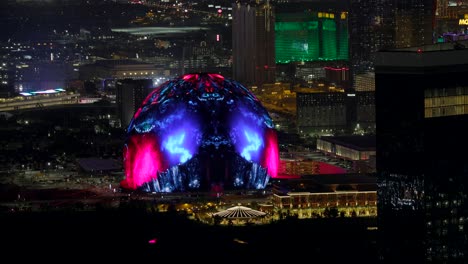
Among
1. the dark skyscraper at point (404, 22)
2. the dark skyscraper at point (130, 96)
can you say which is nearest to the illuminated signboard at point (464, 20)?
the dark skyscraper at point (404, 22)

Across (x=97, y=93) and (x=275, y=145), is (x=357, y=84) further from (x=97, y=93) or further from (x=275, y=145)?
(x=275, y=145)

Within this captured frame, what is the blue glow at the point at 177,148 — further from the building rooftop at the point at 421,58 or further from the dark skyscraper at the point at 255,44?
the dark skyscraper at the point at 255,44

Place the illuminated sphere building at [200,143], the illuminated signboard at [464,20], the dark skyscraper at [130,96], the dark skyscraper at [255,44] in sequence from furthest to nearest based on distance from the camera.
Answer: the dark skyscraper at [255,44]
the illuminated signboard at [464,20]
the dark skyscraper at [130,96]
the illuminated sphere building at [200,143]

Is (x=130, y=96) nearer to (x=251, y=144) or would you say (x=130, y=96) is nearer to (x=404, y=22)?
(x=404, y=22)

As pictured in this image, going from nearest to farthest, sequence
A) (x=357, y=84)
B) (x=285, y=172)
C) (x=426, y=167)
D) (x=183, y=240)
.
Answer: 1. (x=426, y=167)
2. (x=183, y=240)
3. (x=285, y=172)
4. (x=357, y=84)

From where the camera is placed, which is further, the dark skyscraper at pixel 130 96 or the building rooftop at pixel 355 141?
the dark skyscraper at pixel 130 96

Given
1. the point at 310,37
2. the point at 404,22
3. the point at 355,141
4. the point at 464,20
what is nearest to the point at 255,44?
the point at 404,22

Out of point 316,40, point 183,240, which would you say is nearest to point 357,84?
point 316,40

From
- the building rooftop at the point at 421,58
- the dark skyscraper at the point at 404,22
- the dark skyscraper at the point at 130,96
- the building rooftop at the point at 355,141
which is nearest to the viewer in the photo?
the building rooftop at the point at 421,58
